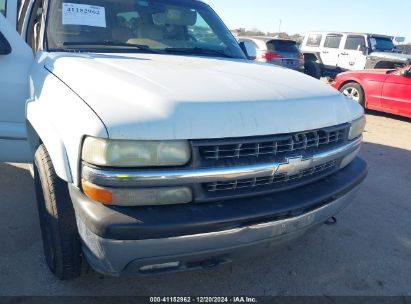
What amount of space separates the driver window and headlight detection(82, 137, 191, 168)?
6.03ft

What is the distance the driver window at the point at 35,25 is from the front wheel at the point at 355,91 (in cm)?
712

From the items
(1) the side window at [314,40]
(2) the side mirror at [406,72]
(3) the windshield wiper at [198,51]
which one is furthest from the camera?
(1) the side window at [314,40]

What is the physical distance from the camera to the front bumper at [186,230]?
1743mm

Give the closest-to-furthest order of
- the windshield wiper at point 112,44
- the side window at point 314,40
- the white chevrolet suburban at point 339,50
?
the windshield wiper at point 112,44 → the white chevrolet suburban at point 339,50 → the side window at point 314,40

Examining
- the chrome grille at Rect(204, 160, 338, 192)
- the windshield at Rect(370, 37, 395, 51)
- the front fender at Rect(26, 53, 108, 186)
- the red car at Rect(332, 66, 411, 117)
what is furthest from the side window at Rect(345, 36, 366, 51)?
the front fender at Rect(26, 53, 108, 186)

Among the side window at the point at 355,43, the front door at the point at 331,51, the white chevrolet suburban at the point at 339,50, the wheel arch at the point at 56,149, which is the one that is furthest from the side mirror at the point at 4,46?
the front door at the point at 331,51

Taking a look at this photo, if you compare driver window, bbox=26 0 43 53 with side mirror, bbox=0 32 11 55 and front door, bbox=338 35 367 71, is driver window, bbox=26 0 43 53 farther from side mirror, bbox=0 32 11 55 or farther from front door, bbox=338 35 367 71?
front door, bbox=338 35 367 71

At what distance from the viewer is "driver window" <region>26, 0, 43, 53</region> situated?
10.5ft

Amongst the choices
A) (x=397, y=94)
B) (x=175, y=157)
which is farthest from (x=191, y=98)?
(x=397, y=94)

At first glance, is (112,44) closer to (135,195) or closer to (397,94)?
(135,195)

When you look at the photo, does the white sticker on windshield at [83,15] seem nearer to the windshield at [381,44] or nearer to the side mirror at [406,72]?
the side mirror at [406,72]

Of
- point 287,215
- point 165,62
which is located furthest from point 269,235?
point 165,62

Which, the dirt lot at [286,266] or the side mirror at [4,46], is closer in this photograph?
the dirt lot at [286,266]

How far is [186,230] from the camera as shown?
1.79 metres
